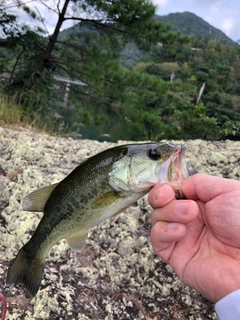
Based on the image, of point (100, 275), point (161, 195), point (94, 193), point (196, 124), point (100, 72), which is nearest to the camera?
point (161, 195)

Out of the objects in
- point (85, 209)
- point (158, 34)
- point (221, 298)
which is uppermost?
point (158, 34)

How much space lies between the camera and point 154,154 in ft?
4.61

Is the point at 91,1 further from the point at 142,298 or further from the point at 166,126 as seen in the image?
the point at 142,298

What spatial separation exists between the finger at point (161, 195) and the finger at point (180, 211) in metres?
0.03

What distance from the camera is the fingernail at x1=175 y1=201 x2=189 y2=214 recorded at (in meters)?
1.35

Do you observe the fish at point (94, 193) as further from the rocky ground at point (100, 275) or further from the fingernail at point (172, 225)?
the rocky ground at point (100, 275)

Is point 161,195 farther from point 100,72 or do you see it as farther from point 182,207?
point 100,72

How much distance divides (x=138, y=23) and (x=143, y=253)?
816 centimetres

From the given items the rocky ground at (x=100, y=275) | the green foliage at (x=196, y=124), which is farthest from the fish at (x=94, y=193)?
the green foliage at (x=196, y=124)

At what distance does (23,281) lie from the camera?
162 centimetres

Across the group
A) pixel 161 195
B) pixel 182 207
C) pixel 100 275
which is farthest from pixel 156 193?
pixel 100 275

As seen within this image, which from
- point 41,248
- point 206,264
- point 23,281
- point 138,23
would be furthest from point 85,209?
point 138,23

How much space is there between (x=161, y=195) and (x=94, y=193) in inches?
12.6

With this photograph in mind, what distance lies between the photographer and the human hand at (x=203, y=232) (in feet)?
4.56
